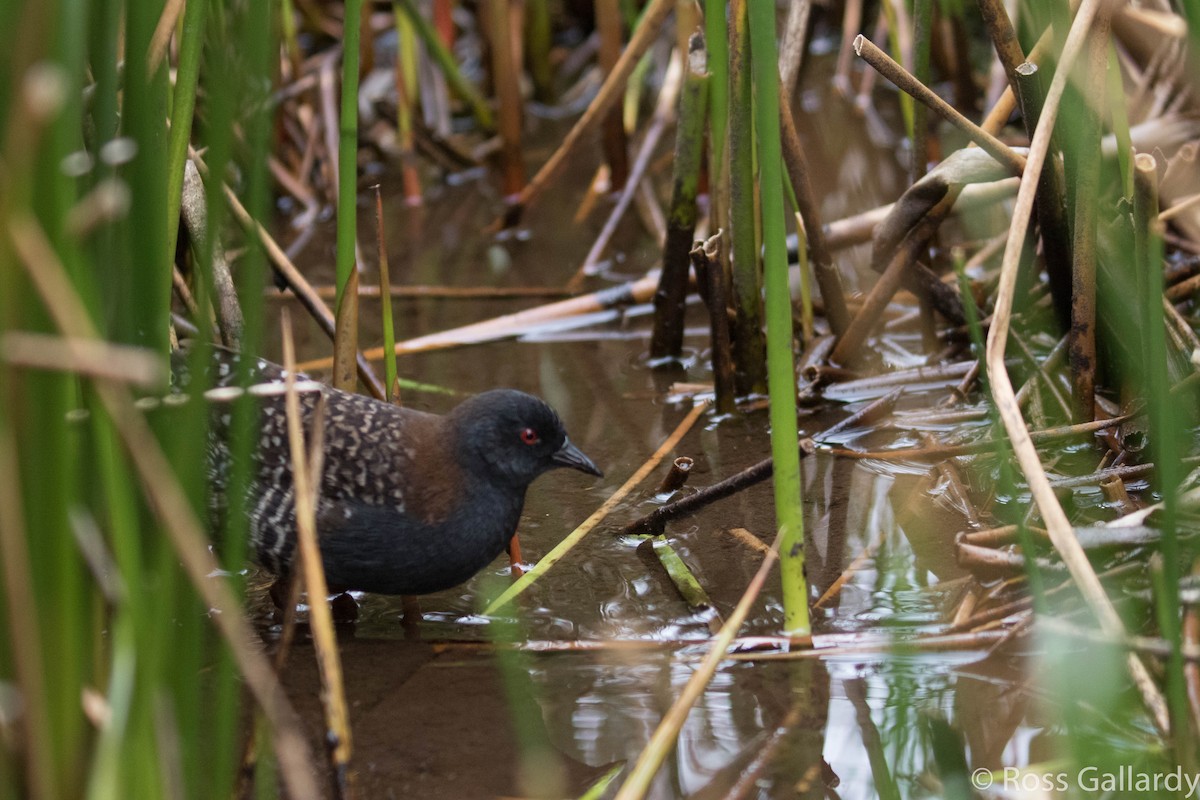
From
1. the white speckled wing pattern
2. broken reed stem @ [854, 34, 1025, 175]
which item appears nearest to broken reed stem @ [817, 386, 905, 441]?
broken reed stem @ [854, 34, 1025, 175]

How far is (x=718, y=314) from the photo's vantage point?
3.64 metres

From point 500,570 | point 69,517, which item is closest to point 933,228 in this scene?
point 500,570

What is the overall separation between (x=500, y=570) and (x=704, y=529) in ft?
1.76

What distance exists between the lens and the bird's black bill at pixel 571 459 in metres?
3.09

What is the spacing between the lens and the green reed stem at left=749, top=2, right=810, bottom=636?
84.7 inches

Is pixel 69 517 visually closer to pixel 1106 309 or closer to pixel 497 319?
pixel 1106 309

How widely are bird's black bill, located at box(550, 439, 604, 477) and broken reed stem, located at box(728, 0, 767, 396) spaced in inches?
29.8

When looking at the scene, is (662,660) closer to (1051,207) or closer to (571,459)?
(571,459)

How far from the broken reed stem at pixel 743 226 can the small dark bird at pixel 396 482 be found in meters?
0.77

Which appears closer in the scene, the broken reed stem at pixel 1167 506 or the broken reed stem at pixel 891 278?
the broken reed stem at pixel 1167 506

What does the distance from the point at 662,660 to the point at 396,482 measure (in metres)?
0.73

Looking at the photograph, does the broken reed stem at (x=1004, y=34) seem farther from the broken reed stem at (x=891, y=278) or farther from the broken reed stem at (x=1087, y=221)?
the broken reed stem at (x=891, y=278)

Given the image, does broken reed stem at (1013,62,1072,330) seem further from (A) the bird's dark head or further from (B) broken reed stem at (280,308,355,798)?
(B) broken reed stem at (280,308,355,798)

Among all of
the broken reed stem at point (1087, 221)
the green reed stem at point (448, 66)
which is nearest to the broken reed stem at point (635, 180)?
the green reed stem at point (448, 66)
